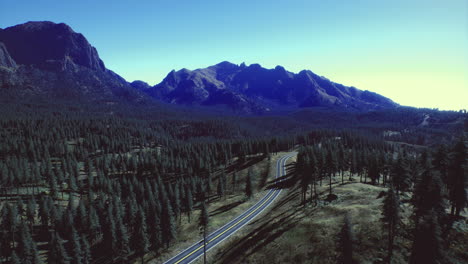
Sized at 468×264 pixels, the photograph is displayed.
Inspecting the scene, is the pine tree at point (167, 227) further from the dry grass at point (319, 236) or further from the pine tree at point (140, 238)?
the dry grass at point (319, 236)

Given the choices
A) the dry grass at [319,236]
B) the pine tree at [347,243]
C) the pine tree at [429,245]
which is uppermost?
the pine tree at [429,245]

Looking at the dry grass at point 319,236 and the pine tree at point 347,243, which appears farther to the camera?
the dry grass at point 319,236

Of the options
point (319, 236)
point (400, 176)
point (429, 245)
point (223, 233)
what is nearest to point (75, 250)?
point (223, 233)

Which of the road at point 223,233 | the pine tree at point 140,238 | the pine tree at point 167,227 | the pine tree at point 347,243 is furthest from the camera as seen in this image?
the pine tree at point 167,227

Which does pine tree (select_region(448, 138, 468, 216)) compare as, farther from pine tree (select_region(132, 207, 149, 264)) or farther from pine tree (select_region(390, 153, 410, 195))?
pine tree (select_region(132, 207, 149, 264))

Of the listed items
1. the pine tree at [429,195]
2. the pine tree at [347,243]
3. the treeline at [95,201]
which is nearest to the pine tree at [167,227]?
the treeline at [95,201]

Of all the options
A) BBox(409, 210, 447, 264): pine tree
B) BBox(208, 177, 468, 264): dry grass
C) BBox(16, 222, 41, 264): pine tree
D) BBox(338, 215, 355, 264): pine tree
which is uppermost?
BBox(409, 210, 447, 264): pine tree

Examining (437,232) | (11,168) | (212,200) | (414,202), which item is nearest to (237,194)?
(212,200)

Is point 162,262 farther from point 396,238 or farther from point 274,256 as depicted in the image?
point 396,238

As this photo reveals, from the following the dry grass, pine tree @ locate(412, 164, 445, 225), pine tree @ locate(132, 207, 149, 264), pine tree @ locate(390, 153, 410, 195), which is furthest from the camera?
pine tree @ locate(390, 153, 410, 195)

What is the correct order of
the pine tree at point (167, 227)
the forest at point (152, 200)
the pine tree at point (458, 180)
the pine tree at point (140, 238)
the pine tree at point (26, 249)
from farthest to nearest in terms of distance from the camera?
the pine tree at point (167, 227) → the pine tree at point (26, 249) → the pine tree at point (140, 238) → the pine tree at point (458, 180) → the forest at point (152, 200)

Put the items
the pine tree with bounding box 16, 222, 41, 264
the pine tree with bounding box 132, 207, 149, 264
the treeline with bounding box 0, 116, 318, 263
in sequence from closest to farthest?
the pine tree with bounding box 132, 207, 149, 264
the pine tree with bounding box 16, 222, 41, 264
the treeline with bounding box 0, 116, 318, 263

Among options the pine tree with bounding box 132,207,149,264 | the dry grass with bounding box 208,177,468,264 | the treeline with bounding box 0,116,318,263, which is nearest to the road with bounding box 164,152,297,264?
the dry grass with bounding box 208,177,468,264

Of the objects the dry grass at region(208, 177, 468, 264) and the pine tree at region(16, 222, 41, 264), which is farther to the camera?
the pine tree at region(16, 222, 41, 264)
